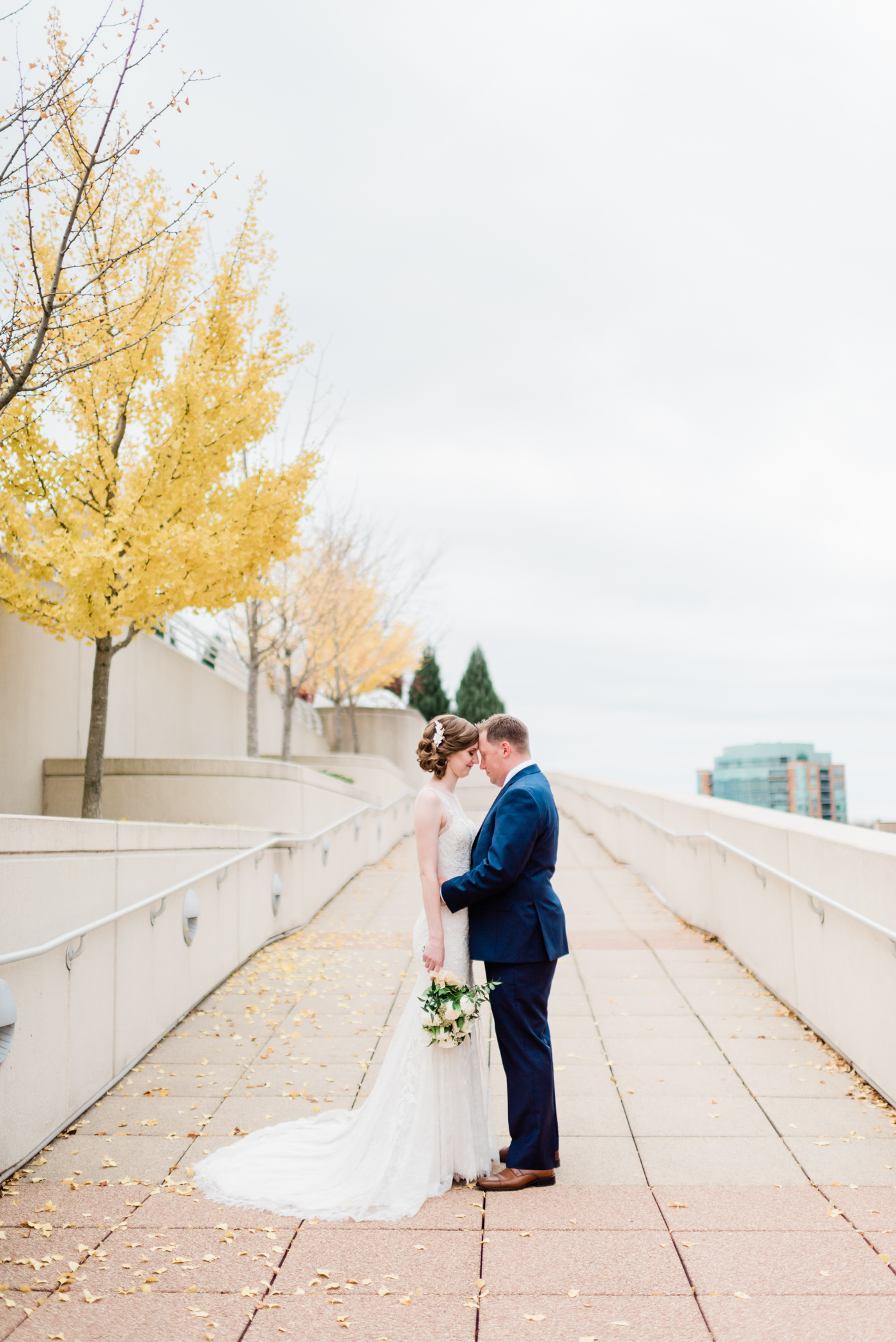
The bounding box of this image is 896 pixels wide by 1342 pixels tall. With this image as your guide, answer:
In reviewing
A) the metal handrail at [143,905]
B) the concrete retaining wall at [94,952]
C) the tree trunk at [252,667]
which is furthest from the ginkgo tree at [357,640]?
the concrete retaining wall at [94,952]

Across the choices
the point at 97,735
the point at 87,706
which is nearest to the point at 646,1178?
the point at 97,735

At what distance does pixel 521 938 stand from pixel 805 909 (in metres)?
2.94

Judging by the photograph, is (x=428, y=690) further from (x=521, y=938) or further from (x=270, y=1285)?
(x=270, y=1285)

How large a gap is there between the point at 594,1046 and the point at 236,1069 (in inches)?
83.9

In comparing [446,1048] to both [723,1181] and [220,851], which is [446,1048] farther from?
[220,851]

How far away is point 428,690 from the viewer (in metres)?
48.7

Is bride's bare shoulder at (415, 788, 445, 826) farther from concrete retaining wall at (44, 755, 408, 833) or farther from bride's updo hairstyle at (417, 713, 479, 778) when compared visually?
concrete retaining wall at (44, 755, 408, 833)

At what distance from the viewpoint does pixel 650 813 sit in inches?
518

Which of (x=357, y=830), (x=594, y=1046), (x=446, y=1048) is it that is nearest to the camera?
(x=446, y=1048)

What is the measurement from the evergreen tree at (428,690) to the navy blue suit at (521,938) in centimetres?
4339

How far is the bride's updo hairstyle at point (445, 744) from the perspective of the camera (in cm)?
427

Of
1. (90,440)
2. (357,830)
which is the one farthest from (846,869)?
(357,830)

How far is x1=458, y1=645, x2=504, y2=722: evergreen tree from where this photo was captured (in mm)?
52438

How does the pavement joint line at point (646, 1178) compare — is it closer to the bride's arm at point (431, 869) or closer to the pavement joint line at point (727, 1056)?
the pavement joint line at point (727, 1056)
